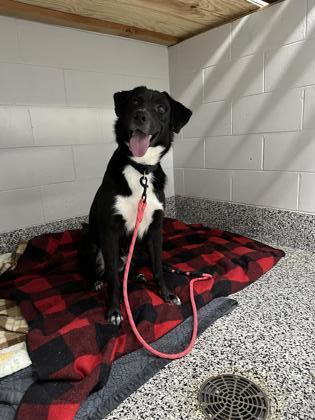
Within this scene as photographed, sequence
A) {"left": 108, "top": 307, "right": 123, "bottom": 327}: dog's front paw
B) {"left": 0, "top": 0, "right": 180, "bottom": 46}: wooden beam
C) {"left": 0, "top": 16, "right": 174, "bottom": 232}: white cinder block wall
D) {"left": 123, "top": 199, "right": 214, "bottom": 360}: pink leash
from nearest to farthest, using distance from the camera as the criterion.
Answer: {"left": 123, "top": 199, "right": 214, "bottom": 360}: pink leash, {"left": 108, "top": 307, "right": 123, "bottom": 327}: dog's front paw, {"left": 0, "top": 0, "right": 180, "bottom": 46}: wooden beam, {"left": 0, "top": 16, "right": 174, "bottom": 232}: white cinder block wall

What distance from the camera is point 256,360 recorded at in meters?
0.90

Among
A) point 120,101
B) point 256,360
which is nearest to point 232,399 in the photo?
point 256,360

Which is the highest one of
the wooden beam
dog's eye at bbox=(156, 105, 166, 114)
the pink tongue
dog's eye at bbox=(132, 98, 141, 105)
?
the wooden beam

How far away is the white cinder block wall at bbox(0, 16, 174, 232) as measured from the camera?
5.25ft

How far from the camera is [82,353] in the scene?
2.93ft

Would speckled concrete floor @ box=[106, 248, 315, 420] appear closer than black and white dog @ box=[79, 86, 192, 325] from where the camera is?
Yes

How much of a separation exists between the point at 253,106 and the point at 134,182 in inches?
37.6

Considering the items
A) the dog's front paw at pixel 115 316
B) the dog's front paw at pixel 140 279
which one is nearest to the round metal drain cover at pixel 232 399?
the dog's front paw at pixel 115 316

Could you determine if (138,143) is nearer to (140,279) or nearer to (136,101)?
(136,101)

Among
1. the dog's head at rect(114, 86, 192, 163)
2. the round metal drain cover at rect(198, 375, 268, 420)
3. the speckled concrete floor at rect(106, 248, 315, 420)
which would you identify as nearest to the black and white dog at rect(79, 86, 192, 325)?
the dog's head at rect(114, 86, 192, 163)

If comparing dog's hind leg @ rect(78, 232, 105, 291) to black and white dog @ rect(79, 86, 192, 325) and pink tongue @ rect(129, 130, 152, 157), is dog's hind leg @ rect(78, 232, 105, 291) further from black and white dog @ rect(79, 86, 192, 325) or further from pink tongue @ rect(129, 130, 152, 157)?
pink tongue @ rect(129, 130, 152, 157)

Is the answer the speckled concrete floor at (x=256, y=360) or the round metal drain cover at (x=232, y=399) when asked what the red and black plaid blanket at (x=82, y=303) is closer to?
the speckled concrete floor at (x=256, y=360)

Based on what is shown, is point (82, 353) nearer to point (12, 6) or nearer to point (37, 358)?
point (37, 358)

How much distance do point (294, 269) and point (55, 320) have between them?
43.0 inches
